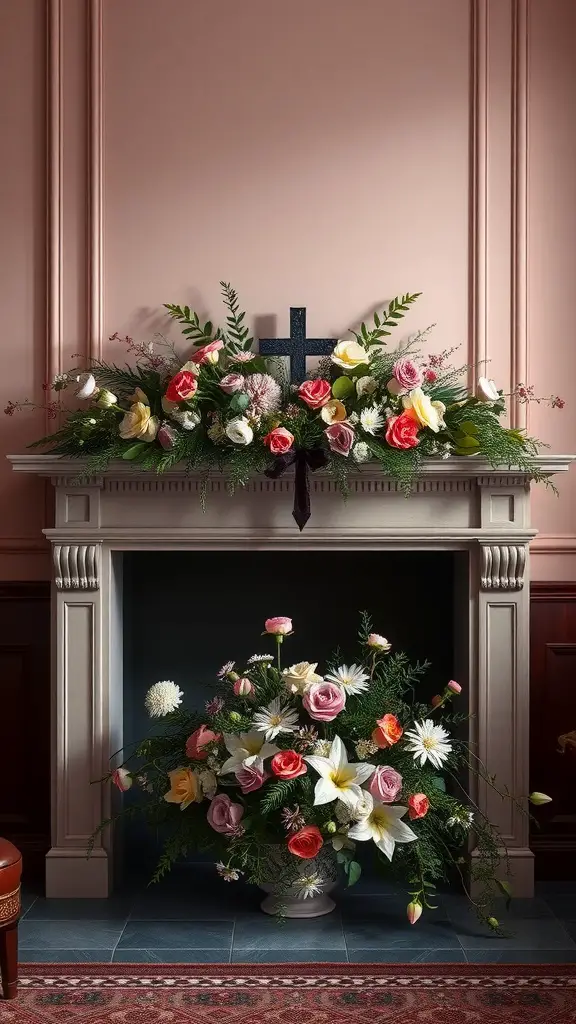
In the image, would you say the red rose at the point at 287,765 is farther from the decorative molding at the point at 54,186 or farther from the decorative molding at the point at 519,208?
the decorative molding at the point at 54,186

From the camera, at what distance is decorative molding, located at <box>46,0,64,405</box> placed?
3.68m

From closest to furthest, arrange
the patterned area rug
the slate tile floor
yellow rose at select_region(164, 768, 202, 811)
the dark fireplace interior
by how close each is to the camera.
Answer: the patterned area rug, the slate tile floor, yellow rose at select_region(164, 768, 202, 811), the dark fireplace interior

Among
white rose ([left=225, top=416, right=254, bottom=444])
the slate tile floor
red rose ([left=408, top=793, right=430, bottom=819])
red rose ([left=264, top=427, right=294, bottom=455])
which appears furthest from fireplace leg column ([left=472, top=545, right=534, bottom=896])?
white rose ([left=225, top=416, right=254, bottom=444])

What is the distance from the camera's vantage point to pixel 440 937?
3184 millimetres

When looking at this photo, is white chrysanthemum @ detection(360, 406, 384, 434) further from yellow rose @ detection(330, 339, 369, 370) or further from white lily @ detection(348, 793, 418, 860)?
white lily @ detection(348, 793, 418, 860)

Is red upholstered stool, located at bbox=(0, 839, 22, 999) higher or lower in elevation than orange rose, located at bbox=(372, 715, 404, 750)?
lower

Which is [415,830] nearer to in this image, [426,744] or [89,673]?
[426,744]

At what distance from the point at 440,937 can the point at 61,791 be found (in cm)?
138

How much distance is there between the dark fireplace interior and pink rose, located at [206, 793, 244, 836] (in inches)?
29.6

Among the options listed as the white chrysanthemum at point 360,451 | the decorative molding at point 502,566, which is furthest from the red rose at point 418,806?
the white chrysanthemum at point 360,451

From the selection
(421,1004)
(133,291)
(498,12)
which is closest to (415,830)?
(421,1004)

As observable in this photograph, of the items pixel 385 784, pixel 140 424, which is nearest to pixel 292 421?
pixel 140 424

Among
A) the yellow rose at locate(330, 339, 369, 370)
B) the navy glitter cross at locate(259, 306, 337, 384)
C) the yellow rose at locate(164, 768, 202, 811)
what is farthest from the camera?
the navy glitter cross at locate(259, 306, 337, 384)

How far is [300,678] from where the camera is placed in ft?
10.6
